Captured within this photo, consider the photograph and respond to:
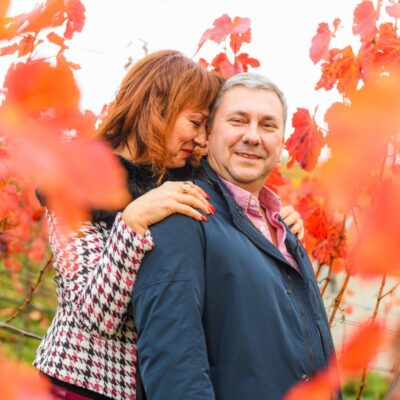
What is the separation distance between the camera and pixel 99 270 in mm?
1396

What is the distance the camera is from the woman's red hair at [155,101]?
5.21 feet

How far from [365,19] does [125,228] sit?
3.92ft

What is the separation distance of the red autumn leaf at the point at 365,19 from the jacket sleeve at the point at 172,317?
3.53 feet

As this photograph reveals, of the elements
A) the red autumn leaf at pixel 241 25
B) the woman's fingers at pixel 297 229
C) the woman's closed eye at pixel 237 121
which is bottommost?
the woman's fingers at pixel 297 229

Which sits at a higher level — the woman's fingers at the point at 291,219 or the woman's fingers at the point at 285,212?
the woman's fingers at the point at 285,212

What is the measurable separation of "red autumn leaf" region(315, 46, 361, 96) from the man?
0.83m

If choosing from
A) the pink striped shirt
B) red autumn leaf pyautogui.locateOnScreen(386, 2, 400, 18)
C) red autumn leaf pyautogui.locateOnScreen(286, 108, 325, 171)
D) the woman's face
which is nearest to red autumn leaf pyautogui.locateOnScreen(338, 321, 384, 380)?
the pink striped shirt

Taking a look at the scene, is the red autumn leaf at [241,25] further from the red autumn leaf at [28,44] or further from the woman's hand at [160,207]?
Result: the red autumn leaf at [28,44]

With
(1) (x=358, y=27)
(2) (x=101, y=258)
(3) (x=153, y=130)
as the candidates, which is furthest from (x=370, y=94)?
(1) (x=358, y=27)

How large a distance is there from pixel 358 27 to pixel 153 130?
899 mm

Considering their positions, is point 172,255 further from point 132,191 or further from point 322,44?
point 322,44

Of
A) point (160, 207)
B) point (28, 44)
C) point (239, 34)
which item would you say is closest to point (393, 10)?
point (239, 34)

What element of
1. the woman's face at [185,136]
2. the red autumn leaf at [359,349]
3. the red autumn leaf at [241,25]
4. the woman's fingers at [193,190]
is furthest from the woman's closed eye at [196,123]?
the red autumn leaf at [359,349]

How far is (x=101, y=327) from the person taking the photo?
1.42m
